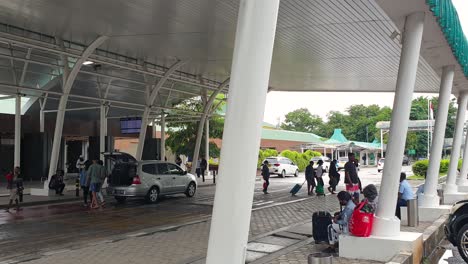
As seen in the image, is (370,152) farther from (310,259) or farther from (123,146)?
(310,259)

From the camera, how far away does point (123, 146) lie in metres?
49.7

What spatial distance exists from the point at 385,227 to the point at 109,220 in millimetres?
8039

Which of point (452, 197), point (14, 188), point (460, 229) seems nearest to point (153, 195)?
point (14, 188)

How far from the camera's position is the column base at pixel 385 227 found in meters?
7.52

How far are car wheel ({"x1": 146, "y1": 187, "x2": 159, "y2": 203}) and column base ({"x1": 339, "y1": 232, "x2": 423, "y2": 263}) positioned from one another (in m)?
10.8

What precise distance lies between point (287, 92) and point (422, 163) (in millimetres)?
12463

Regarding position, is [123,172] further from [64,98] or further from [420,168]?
[420,168]

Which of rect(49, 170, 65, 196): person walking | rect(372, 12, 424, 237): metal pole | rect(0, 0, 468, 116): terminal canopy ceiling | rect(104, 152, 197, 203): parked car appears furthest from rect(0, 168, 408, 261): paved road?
rect(0, 0, 468, 116): terminal canopy ceiling

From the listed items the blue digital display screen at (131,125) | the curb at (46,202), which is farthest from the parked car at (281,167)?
the curb at (46,202)

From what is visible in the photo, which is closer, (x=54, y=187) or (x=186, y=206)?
(x=186, y=206)

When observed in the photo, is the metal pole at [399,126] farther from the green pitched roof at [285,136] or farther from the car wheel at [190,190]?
the green pitched roof at [285,136]

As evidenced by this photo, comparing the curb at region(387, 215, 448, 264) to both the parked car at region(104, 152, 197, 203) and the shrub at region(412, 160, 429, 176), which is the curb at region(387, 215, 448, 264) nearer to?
the parked car at region(104, 152, 197, 203)

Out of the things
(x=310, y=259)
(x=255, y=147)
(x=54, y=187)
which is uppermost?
(x=255, y=147)

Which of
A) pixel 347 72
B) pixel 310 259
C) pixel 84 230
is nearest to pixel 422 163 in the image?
pixel 347 72
